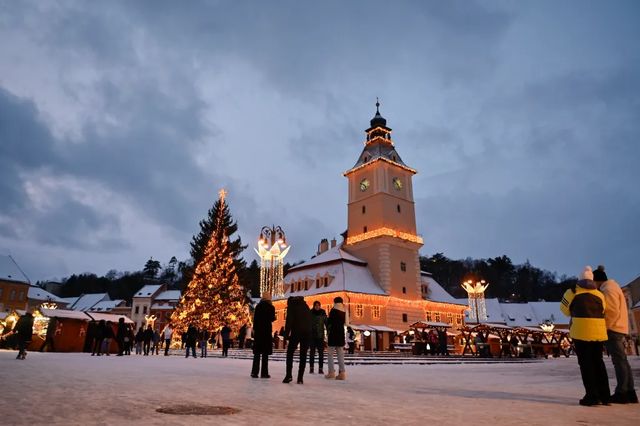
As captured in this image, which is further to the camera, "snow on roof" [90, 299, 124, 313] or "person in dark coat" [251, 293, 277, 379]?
"snow on roof" [90, 299, 124, 313]

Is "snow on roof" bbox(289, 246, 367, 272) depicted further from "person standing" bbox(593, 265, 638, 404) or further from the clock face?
"person standing" bbox(593, 265, 638, 404)

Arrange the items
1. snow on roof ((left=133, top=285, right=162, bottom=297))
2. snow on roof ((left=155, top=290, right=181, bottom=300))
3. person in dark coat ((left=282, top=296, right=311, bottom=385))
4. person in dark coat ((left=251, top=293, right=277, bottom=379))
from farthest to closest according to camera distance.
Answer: snow on roof ((left=155, top=290, right=181, bottom=300))
snow on roof ((left=133, top=285, right=162, bottom=297))
person in dark coat ((left=251, top=293, right=277, bottom=379))
person in dark coat ((left=282, top=296, right=311, bottom=385))

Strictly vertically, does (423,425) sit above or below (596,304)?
below

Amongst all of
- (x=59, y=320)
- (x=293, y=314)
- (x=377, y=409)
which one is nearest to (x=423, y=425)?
(x=377, y=409)

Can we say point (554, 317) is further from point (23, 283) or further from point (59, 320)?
point (23, 283)

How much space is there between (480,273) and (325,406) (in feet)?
336

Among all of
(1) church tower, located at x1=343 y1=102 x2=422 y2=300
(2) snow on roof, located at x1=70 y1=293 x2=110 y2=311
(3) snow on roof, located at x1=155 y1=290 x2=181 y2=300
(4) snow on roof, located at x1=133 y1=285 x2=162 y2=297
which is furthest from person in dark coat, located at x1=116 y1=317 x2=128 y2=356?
(2) snow on roof, located at x1=70 y1=293 x2=110 y2=311

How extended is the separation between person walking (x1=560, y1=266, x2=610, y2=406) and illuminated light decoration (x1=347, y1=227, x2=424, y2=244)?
1607 inches

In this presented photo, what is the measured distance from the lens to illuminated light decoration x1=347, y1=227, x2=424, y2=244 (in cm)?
4769

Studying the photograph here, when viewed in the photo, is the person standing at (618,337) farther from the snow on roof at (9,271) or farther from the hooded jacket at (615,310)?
the snow on roof at (9,271)

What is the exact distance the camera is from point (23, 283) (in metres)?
69.0

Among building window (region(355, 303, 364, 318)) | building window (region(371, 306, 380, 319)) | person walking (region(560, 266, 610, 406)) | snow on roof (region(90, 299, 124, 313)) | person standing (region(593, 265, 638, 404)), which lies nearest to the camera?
person walking (region(560, 266, 610, 406))

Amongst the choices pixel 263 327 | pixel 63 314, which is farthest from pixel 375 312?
pixel 263 327

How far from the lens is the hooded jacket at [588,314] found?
20.9 ft
